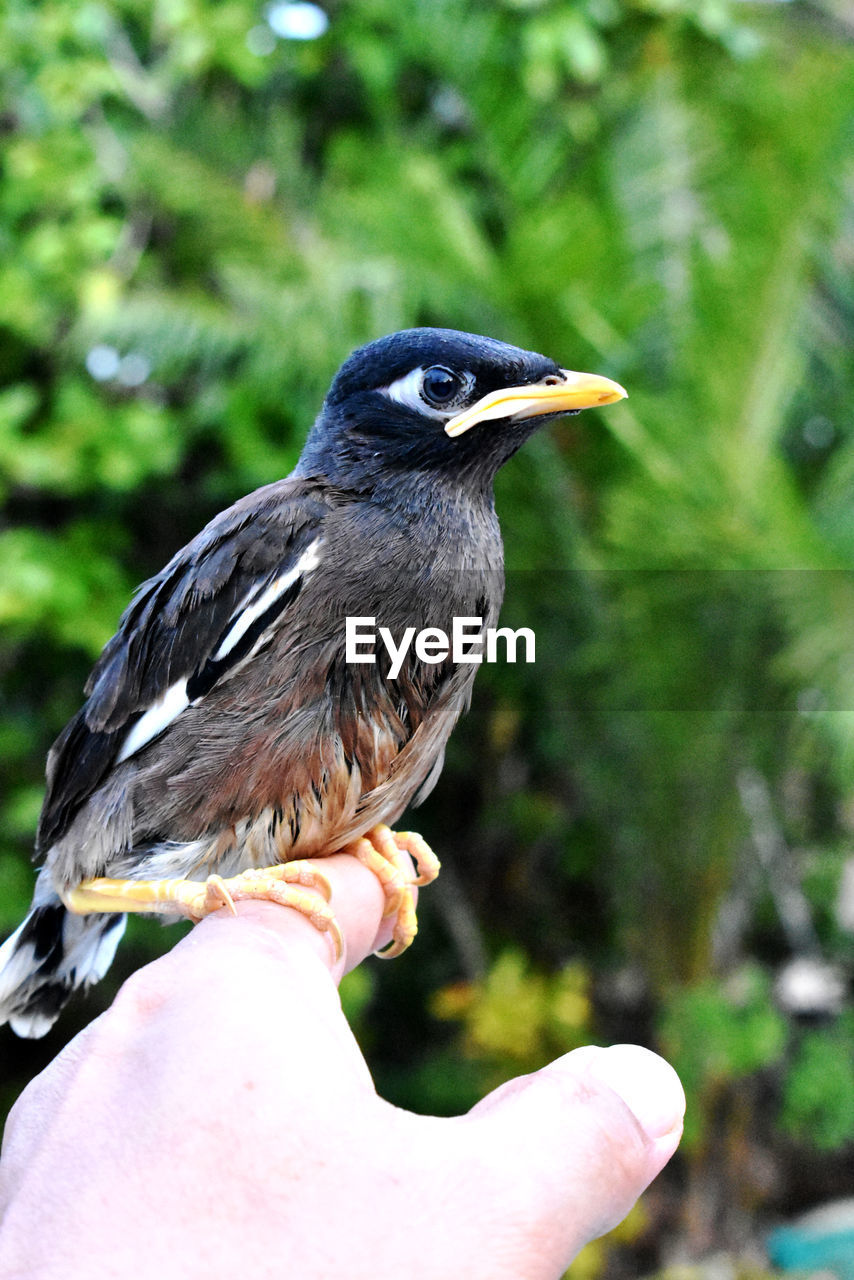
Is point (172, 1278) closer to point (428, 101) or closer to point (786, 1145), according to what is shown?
point (786, 1145)

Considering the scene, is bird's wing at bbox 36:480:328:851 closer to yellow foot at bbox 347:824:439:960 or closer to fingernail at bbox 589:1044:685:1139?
yellow foot at bbox 347:824:439:960

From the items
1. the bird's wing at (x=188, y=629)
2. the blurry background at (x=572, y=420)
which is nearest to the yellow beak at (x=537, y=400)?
the bird's wing at (x=188, y=629)

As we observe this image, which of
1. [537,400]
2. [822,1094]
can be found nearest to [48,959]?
[537,400]

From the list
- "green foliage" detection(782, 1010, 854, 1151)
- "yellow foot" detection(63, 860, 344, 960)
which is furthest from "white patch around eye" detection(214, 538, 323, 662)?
"green foliage" detection(782, 1010, 854, 1151)

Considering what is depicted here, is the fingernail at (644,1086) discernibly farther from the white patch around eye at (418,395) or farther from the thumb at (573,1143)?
the white patch around eye at (418,395)

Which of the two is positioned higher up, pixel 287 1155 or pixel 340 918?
pixel 340 918

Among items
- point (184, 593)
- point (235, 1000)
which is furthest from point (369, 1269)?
point (184, 593)

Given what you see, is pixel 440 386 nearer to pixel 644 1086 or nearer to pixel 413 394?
pixel 413 394
